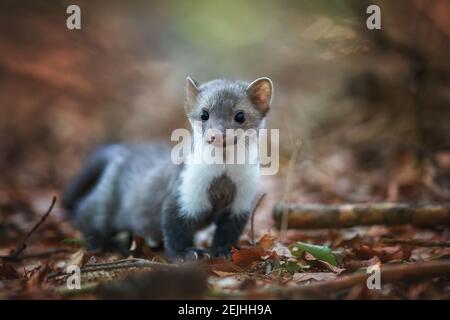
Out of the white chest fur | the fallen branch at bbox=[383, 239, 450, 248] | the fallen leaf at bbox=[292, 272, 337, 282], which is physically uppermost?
the white chest fur

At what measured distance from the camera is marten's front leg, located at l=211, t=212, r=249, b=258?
4.92 m

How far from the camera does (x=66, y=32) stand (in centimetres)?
1011

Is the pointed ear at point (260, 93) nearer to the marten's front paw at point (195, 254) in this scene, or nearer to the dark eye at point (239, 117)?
the dark eye at point (239, 117)

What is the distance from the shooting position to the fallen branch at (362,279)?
3361mm

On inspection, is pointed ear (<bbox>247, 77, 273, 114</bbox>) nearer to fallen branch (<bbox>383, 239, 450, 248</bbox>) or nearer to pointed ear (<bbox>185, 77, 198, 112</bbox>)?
pointed ear (<bbox>185, 77, 198, 112</bbox>)

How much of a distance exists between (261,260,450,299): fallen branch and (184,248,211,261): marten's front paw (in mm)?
1295

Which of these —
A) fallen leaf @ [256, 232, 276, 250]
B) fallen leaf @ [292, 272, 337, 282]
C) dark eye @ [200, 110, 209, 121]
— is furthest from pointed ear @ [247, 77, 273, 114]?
fallen leaf @ [292, 272, 337, 282]

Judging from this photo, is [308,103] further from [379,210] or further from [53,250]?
[53,250]

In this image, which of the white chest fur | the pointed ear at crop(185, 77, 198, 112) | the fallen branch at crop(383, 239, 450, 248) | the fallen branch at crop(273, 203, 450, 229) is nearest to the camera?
the fallen branch at crop(383, 239, 450, 248)

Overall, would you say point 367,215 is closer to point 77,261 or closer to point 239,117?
point 239,117

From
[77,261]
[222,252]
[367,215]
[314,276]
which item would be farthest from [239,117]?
[77,261]

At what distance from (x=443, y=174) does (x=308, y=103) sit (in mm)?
4070

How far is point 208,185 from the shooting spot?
4754mm
